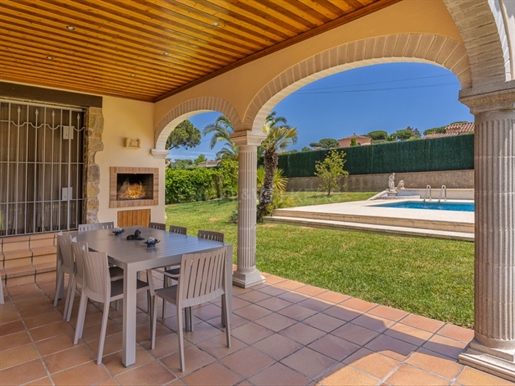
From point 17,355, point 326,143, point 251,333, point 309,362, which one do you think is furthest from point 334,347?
point 326,143

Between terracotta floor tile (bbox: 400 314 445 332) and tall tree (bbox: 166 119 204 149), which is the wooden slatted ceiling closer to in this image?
terracotta floor tile (bbox: 400 314 445 332)

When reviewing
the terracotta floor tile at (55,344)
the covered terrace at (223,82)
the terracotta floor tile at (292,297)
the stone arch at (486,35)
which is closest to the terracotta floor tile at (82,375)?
the terracotta floor tile at (55,344)

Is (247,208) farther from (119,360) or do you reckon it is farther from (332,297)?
(119,360)

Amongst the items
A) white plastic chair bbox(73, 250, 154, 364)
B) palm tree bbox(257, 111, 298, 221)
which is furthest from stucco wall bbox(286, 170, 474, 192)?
white plastic chair bbox(73, 250, 154, 364)

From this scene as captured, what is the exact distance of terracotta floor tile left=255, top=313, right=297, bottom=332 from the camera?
3.23 metres

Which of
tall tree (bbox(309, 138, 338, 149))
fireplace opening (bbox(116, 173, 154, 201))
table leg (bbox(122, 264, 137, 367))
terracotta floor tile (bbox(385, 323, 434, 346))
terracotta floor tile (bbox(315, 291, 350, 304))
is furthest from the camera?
tall tree (bbox(309, 138, 338, 149))

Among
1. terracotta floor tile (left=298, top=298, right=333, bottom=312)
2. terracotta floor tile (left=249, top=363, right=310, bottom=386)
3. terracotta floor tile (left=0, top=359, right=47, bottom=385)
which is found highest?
terracotta floor tile (left=298, top=298, right=333, bottom=312)

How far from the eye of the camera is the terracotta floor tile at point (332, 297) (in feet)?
13.0

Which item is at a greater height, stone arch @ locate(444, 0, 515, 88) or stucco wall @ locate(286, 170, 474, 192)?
stone arch @ locate(444, 0, 515, 88)

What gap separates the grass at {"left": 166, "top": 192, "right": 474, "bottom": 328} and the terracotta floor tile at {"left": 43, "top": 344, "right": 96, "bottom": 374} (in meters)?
2.99

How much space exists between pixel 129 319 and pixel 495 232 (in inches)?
116

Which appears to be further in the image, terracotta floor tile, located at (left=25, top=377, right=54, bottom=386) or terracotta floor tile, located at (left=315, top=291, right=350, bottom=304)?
terracotta floor tile, located at (left=315, top=291, right=350, bottom=304)

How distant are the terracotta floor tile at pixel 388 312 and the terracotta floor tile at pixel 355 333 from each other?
0.44 meters

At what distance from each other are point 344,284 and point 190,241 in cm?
241
